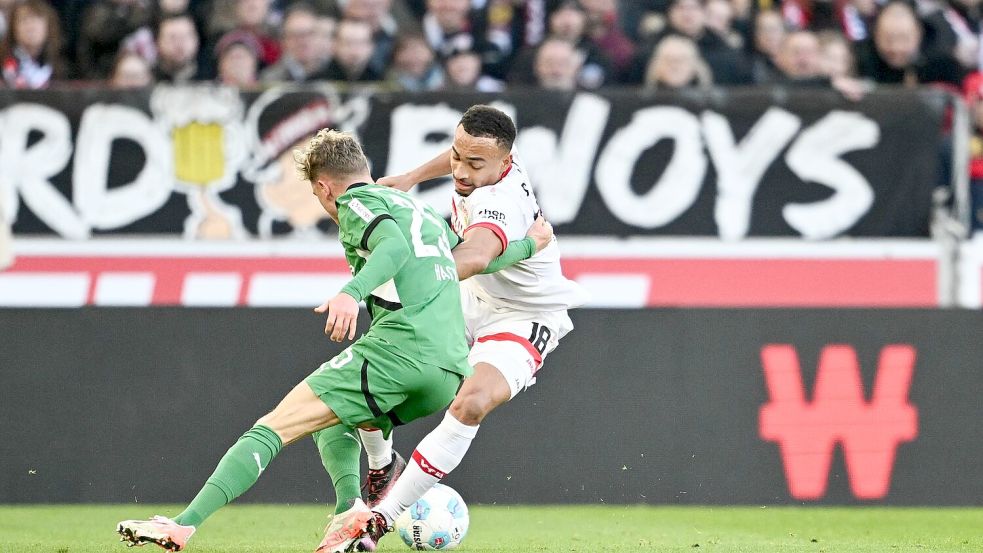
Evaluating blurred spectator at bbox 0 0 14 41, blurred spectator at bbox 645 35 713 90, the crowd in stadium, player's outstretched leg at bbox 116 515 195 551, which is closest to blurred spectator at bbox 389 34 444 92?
the crowd in stadium

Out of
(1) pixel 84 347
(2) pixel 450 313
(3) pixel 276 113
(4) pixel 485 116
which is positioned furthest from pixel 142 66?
(2) pixel 450 313

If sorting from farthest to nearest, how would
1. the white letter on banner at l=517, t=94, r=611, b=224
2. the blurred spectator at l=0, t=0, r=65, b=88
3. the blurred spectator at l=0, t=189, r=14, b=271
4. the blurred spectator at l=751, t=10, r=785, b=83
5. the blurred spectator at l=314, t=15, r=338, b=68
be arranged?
1. the blurred spectator at l=751, t=10, r=785, b=83
2. the blurred spectator at l=314, t=15, r=338, b=68
3. the blurred spectator at l=0, t=0, r=65, b=88
4. the white letter on banner at l=517, t=94, r=611, b=224
5. the blurred spectator at l=0, t=189, r=14, b=271

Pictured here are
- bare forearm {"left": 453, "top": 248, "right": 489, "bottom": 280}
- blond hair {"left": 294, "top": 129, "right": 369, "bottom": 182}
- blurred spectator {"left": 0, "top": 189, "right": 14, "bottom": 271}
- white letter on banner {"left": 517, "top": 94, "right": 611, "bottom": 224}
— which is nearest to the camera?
blond hair {"left": 294, "top": 129, "right": 369, "bottom": 182}

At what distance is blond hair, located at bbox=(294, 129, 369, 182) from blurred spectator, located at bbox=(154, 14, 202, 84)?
200 inches

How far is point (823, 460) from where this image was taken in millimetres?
8477

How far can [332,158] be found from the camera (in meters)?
5.54

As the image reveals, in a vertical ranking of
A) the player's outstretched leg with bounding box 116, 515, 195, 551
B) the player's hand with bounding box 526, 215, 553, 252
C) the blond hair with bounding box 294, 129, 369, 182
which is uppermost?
the blond hair with bounding box 294, 129, 369, 182

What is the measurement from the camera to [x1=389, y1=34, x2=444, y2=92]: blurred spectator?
1046cm

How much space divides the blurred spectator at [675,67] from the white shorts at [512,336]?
3.93m

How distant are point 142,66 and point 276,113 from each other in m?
1.11

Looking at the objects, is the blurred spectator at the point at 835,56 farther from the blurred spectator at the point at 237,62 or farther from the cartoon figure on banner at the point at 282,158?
the blurred spectator at the point at 237,62

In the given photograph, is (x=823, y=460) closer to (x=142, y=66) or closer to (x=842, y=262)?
(x=842, y=262)

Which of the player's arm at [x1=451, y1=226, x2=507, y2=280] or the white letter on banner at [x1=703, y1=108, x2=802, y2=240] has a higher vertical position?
the player's arm at [x1=451, y1=226, x2=507, y2=280]

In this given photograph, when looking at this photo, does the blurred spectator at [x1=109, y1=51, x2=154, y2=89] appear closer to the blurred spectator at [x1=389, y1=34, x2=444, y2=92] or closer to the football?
the blurred spectator at [x1=389, y1=34, x2=444, y2=92]
